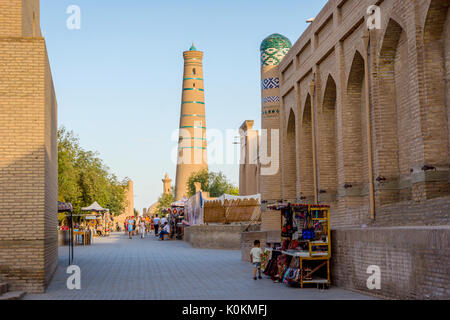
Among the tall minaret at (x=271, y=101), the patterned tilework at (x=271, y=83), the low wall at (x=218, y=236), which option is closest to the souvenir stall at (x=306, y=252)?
the tall minaret at (x=271, y=101)

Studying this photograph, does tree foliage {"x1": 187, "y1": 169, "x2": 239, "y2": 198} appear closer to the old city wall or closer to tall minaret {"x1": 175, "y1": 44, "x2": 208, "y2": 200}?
tall minaret {"x1": 175, "y1": 44, "x2": 208, "y2": 200}

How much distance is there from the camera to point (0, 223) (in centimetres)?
1206

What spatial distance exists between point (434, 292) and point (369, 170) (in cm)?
672

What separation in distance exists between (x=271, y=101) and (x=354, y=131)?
28.3 feet

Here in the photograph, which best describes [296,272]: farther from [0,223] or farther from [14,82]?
[14,82]

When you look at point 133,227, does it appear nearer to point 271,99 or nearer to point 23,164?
point 271,99

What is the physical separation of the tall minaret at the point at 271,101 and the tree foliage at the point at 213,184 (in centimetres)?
4122

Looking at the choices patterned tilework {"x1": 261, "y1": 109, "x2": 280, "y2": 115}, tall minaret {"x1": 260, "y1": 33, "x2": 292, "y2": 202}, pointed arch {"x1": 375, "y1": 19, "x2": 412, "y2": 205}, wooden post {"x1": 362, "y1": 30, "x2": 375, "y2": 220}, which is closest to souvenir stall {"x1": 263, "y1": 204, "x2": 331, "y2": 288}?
wooden post {"x1": 362, "y1": 30, "x2": 375, "y2": 220}

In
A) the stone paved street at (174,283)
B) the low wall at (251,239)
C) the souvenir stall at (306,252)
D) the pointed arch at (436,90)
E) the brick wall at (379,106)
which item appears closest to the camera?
the stone paved street at (174,283)

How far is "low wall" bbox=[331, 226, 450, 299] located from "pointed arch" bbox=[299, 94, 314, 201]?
29.1ft

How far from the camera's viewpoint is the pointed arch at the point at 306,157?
21.6 metres

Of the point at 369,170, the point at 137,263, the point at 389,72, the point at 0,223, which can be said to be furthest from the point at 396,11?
the point at 137,263

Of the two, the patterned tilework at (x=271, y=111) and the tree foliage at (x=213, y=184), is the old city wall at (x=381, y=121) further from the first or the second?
the tree foliage at (x=213, y=184)

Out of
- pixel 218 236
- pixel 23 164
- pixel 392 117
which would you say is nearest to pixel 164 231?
pixel 218 236
